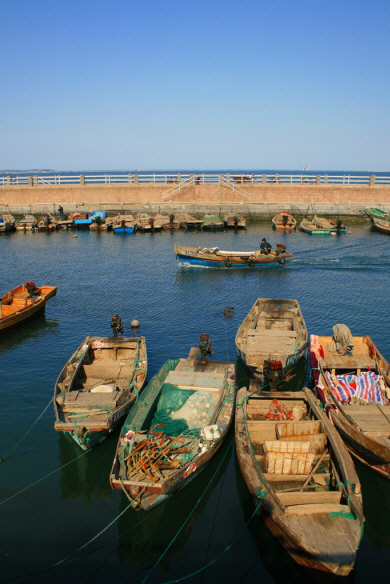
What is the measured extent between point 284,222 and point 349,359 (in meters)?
44.0

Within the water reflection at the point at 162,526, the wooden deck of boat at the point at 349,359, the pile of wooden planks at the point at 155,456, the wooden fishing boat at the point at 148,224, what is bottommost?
the water reflection at the point at 162,526

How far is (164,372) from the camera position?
1664 cm

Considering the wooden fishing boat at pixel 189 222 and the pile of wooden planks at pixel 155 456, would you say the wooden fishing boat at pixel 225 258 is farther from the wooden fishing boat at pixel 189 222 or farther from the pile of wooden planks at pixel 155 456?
the pile of wooden planks at pixel 155 456

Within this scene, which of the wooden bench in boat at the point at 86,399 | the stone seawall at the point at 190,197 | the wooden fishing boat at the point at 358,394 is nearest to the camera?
the wooden fishing boat at the point at 358,394

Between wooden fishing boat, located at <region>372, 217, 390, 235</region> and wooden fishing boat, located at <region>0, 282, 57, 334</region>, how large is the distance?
43051 millimetres

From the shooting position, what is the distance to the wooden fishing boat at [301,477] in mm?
9234

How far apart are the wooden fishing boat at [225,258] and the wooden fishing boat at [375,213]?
27.8 meters

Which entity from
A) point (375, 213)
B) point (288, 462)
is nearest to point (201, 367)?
point (288, 462)

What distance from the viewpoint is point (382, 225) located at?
56375mm

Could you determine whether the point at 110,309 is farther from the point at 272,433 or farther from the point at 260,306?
the point at 272,433

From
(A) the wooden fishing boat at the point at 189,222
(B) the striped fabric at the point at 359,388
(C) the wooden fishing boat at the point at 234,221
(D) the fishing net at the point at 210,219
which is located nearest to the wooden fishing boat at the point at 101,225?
(A) the wooden fishing boat at the point at 189,222

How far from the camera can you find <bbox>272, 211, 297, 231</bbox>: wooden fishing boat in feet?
192

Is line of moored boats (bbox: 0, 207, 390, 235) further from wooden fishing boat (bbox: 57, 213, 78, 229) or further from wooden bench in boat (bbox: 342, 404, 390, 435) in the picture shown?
wooden bench in boat (bbox: 342, 404, 390, 435)

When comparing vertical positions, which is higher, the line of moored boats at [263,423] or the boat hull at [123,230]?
the boat hull at [123,230]
